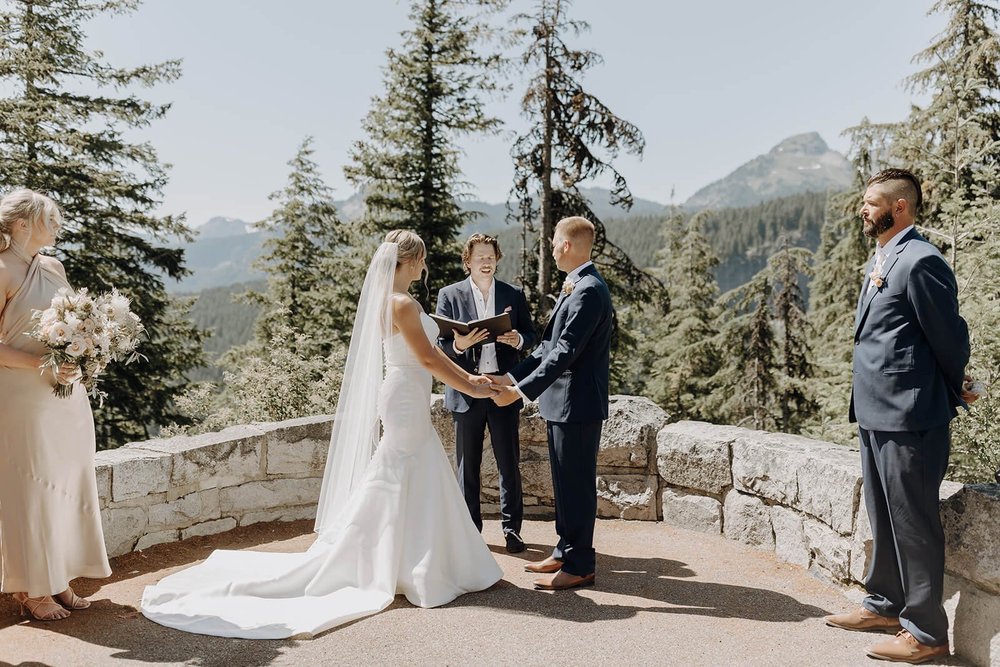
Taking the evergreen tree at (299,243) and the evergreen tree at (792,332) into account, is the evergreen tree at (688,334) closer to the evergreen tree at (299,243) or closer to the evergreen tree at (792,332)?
the evergreen tree at (792,332)

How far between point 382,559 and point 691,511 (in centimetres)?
244

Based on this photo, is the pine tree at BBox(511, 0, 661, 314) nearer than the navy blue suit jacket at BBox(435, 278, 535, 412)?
No

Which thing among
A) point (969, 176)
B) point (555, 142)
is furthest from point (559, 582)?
point (555, 142)

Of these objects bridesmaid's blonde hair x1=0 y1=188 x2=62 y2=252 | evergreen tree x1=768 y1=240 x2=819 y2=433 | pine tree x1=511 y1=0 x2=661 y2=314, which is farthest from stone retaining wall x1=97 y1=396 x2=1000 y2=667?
evergreen tree x1=768 y1=240 x2=819 y2=433

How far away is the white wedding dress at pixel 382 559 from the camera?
11.9ft

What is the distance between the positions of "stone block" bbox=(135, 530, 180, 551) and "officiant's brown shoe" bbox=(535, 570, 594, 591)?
2450 mm

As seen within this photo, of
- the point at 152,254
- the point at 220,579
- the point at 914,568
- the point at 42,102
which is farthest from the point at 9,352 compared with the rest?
the point at 152,254

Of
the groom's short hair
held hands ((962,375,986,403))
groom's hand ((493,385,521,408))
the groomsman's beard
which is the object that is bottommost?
groom's hand ((493,385,521,408))

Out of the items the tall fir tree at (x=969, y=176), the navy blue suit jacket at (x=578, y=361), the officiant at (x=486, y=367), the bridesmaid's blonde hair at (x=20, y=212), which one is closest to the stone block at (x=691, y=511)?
the officiant at (x=486, y=367)

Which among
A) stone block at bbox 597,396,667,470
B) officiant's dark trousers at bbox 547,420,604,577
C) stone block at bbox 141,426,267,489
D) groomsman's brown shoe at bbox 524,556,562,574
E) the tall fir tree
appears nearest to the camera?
officiant's dark trousers at bbox 547,420,604,577

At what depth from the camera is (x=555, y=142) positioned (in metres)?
13.3

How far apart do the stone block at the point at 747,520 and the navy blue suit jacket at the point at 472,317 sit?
175 cm

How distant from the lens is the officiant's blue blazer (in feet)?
9.93

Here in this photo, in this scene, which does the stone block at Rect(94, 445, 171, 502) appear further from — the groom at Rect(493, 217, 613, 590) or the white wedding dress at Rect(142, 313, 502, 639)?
the groom at Rect(493, 217, 613, 590)
